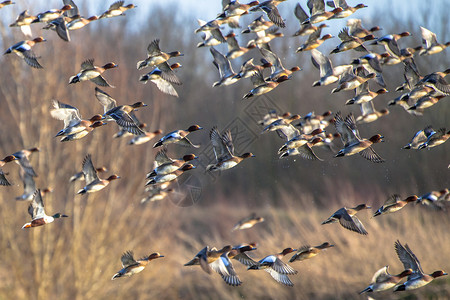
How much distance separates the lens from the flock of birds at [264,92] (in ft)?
22.9

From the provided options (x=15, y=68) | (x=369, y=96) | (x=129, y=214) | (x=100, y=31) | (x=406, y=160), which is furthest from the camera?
(x=406, y=160)

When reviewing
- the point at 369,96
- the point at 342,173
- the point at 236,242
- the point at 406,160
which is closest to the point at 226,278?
the point at 369,96

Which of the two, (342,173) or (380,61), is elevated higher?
(380,61)

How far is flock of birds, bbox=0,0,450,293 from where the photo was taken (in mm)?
6965

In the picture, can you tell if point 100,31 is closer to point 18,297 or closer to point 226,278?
point 18,297

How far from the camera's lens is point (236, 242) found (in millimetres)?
18547

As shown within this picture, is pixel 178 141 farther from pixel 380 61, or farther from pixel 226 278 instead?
pixel 380 61

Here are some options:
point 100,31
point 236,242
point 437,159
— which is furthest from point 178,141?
point 437,159

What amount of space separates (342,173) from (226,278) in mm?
20177

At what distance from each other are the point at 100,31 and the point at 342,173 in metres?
11.3

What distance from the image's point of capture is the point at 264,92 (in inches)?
305

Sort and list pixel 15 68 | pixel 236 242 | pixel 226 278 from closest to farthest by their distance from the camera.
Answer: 1. pixel 226 278
2. pixel 15 68
3. pixel 236 242

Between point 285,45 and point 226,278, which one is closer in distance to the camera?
point 226,278

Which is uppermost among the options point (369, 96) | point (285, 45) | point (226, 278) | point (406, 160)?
point (369, 96)
